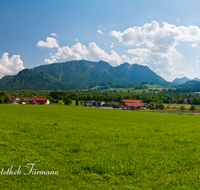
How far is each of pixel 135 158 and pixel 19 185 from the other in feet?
23.6

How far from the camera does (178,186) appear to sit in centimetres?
724

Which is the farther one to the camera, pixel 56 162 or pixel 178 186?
pixel 56 162

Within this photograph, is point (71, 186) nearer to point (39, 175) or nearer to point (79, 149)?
point (39, 175)

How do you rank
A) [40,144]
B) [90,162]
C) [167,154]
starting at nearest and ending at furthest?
[90,162] < [167,154] < [40,144]

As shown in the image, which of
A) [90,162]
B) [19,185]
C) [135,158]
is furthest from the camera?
[135,158]

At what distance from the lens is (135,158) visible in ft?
32.5

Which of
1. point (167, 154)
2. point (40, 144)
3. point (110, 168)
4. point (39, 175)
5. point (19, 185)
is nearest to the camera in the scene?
point (19, 185)

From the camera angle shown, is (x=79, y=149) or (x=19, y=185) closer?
(x=19, y=185)

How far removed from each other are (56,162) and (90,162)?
87.5 inches

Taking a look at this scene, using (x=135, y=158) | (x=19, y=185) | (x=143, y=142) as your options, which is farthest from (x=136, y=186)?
(x=143, y=142)

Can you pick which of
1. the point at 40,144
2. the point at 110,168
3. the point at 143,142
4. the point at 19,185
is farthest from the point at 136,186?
the point at 40,144

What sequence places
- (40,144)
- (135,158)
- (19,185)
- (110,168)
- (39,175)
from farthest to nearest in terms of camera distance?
1. (40,144)
2. (135,158)
3. (110,168)
4. (39,175)
5. (19,185)

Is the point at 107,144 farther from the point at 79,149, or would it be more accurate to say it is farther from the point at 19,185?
the point at 19,185

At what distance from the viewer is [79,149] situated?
11.3 meters
